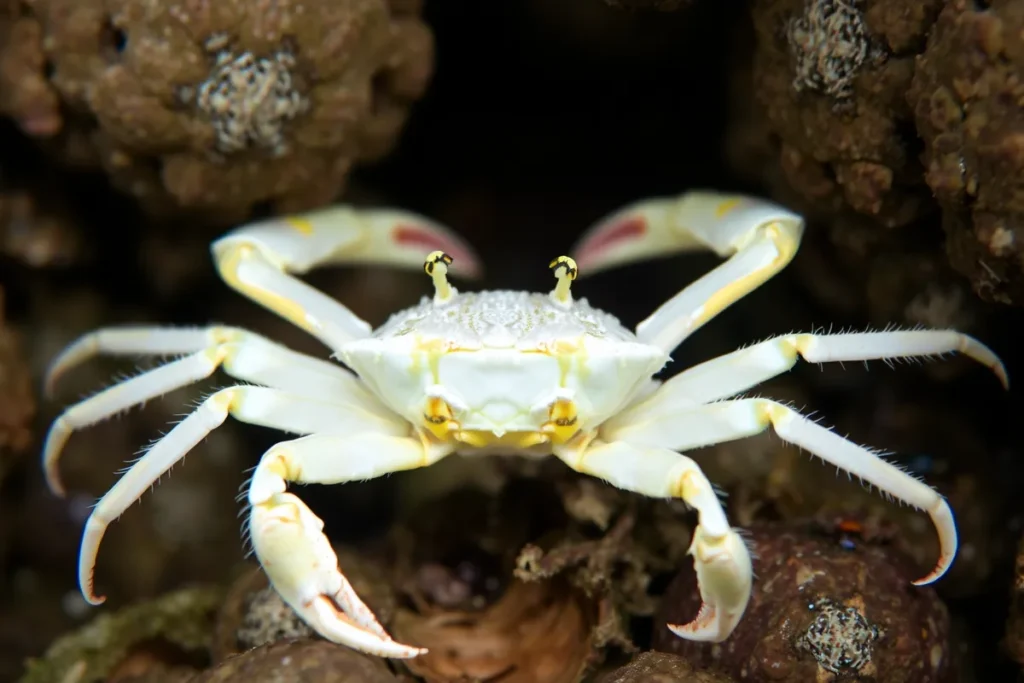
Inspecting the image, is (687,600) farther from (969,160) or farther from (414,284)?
(414,284)

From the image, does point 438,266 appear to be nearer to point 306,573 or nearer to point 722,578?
point 306,573

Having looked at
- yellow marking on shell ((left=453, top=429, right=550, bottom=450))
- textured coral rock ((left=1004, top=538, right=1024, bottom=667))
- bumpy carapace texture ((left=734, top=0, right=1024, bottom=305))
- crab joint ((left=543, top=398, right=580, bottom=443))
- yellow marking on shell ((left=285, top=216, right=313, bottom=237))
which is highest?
bumpy carapace texture ((left=734, top=0, right=1024, bottom=305))

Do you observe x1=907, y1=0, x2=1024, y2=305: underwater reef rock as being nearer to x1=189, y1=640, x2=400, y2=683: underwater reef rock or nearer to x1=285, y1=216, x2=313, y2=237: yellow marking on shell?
x1=189, y1=640, x2=400, y2=683: underwater reef rock

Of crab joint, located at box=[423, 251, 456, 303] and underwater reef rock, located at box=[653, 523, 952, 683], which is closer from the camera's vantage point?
underwater reef rock, located at box=[653, 523, 952, 683]

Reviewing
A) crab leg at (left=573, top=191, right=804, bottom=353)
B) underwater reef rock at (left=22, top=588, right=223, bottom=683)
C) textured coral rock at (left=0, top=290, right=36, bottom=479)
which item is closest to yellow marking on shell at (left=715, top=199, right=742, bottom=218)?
crab leg at (left=573, top=191, right=804, bottom=353)

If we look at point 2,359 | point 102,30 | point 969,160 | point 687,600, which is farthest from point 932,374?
point 2,359

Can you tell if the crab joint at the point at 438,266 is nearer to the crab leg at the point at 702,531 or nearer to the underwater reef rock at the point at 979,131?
the crab leg at the point at 702,531
